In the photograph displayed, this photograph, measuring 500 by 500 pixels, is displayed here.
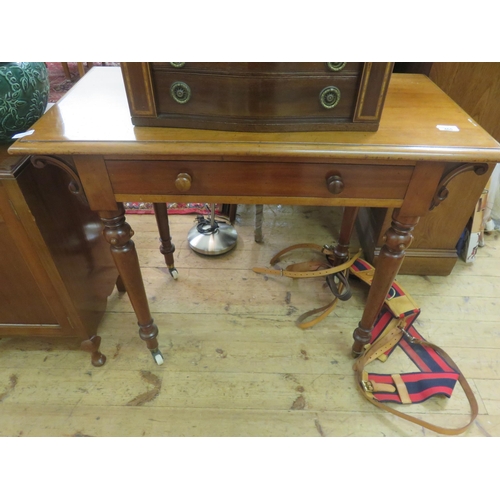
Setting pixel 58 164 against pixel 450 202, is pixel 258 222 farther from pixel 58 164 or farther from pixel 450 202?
pixel 58 164

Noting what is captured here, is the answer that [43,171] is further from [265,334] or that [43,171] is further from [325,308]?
[325,308]

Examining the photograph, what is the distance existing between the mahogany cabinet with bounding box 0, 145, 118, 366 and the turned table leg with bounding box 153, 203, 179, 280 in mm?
210

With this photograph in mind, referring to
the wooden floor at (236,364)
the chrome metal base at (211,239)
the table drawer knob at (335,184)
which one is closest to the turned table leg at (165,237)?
the wooden floor at (236,364)

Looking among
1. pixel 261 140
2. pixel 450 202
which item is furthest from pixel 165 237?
pixel 450 202

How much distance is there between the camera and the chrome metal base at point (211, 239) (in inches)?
64.2

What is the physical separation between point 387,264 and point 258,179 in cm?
42

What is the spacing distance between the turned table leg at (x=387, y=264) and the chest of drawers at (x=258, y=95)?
0.25 meters

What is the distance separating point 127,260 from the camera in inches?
37.9

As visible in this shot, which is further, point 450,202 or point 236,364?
point 450,202

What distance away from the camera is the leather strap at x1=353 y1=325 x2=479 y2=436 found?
103cm

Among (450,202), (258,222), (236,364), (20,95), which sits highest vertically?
(20,95)

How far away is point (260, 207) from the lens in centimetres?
161

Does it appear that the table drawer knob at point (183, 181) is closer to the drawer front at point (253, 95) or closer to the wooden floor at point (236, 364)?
the drawer front at point (253, 95)

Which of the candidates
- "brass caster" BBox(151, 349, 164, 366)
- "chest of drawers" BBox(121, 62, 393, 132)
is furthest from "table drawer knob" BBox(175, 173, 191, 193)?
"brass caster" BBox(151, 349, 164, 366)
